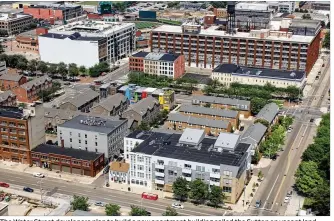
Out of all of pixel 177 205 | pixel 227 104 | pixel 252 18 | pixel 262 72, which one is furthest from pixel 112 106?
pixel 252 18

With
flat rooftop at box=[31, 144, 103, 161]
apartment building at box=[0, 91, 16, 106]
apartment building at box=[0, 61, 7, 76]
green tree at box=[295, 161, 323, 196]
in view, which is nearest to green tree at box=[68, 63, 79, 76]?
apartment building at box=[0, 61, 7, 76]

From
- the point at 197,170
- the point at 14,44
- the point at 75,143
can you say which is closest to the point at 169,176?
the point at 197,170

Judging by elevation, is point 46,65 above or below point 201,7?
below

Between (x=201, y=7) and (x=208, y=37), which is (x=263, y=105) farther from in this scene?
(x=201, y=7)

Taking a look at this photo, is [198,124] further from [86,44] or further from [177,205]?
[86,44]

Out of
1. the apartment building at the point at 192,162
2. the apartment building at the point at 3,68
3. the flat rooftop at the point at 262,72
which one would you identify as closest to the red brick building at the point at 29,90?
the apartment building at the point at 3,68

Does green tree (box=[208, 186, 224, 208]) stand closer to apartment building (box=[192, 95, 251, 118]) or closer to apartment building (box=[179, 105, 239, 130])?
apartment building (box=[179, 105, 239, 130])
